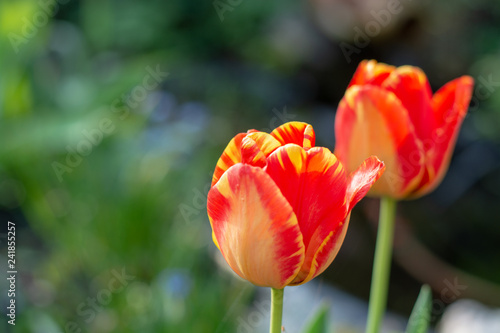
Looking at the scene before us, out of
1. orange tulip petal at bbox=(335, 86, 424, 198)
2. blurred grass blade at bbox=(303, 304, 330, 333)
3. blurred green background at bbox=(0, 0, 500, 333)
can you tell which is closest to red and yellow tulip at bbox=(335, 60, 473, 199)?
orange tulip petal at bbox=(335, 86, 424, 198)

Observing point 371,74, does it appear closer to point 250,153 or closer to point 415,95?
point 415,95

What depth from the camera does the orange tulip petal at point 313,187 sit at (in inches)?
16.4

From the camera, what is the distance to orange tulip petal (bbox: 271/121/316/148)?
44 cm

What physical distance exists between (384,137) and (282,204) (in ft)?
0.79

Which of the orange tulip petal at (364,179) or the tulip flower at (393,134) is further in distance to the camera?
the tulip flower at (393,134)

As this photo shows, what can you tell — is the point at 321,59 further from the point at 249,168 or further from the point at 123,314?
the point at 249,168

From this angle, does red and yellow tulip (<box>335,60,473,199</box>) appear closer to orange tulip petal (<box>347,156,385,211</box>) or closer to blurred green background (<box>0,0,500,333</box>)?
orange tulip petal (<box>347,156,385,211</box>)

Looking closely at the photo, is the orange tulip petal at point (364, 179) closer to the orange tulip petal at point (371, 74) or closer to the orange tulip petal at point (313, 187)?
the orange tulip petal at point (313, 187)

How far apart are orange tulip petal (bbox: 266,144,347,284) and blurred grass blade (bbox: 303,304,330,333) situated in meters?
0.22

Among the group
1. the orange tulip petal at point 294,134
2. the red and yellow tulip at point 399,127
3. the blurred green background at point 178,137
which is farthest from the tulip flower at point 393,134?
the blurred green background at point 178,137

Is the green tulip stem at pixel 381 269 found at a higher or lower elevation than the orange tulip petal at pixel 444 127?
lower

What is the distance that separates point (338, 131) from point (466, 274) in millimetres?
1825

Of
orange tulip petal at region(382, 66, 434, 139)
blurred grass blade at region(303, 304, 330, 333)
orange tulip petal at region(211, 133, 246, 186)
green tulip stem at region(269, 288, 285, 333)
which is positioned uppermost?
orange tulip petal at region(211, 133, 246, 186)

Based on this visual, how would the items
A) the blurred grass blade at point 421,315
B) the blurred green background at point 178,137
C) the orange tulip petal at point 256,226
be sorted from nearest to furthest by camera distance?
the orange tulip petal at point 256,226
the blurred grass blade at point 421,315
the blurred green background at point 178,137
